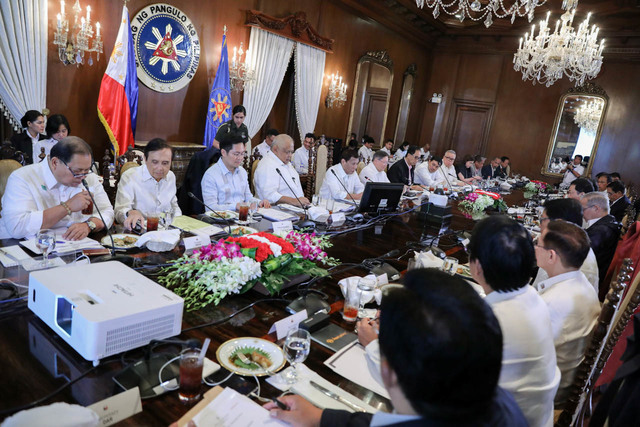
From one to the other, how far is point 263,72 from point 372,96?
3.84 metres

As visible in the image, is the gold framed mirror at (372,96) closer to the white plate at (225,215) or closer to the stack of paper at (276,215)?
the stack of paper at (276,215)

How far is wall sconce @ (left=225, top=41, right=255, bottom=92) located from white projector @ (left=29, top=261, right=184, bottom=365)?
189 inches

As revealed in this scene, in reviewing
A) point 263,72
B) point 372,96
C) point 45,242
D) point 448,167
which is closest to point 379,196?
point 45,242

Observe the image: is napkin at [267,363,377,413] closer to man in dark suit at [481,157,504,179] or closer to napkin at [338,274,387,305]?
napkin at [338,274,387,305]

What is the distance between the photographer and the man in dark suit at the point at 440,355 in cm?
63

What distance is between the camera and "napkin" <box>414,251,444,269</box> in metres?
1.91

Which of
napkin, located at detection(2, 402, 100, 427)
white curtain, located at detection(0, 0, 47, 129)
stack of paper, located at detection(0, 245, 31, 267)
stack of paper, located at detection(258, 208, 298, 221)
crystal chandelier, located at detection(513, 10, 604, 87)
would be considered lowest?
stack of paper, located at detection(258, 208, 298, 221)

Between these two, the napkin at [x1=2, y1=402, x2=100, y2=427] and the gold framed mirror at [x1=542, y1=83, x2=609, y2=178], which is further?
the gold framed mirror at [x1=542, y1=83, x2=609, y2=178]

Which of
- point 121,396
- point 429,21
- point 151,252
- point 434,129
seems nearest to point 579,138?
point 434,129

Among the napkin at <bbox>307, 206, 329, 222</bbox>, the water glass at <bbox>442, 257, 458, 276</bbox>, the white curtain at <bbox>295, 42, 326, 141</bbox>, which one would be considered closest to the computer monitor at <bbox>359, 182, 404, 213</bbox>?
the napkin at <bbox>307, 206, 329, 222</bbox>

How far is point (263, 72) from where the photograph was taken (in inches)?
239

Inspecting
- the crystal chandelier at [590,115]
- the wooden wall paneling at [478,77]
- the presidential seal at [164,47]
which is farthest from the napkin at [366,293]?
the wooden wall paneling at [478,77]

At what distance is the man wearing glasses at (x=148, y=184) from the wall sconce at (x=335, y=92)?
523 cm

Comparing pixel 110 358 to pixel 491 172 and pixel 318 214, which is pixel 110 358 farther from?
pixel 491 172
